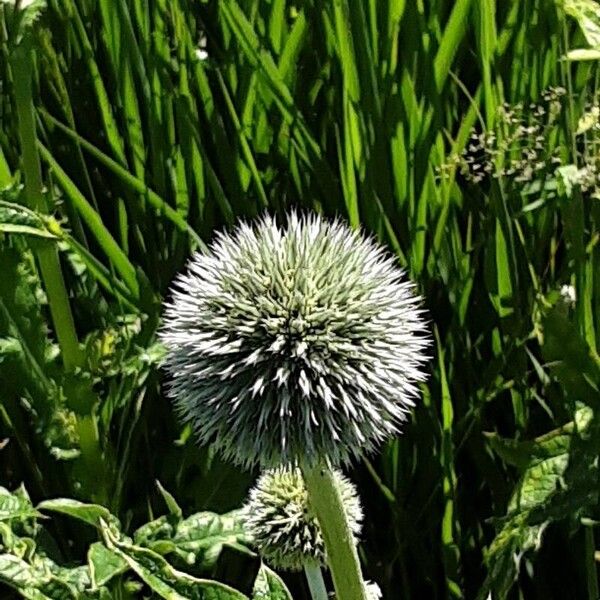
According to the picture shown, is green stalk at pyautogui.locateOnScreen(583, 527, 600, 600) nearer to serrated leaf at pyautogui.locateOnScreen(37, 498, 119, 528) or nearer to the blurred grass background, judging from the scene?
the blurred grass background

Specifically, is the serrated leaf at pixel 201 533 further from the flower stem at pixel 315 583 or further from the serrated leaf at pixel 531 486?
the serrated leaf at pixel 531 486

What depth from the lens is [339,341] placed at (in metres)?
1.19

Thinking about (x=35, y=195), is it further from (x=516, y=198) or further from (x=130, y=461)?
(x=516, y=198)

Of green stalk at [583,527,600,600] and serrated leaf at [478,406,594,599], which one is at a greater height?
serrated leaf at [478,406,594,599]

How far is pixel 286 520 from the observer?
4.38 ft

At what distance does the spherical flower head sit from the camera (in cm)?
117

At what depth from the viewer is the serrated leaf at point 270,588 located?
981mm

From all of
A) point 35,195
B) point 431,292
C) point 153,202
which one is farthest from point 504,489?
point 35,195

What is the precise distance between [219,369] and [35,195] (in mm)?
432

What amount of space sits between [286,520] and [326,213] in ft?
1.87

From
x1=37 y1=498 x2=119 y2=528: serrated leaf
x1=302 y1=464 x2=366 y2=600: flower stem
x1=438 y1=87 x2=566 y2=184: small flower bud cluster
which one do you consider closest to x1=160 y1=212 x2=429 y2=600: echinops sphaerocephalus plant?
x1=302 y1=464 x2=366 y2=600: flower stem

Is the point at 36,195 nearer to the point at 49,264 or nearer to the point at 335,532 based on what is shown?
the point at 49,264

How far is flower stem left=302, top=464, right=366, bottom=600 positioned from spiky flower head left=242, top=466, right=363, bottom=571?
0.15m

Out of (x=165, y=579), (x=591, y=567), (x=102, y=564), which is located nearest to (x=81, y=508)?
(x=102, y=564)
